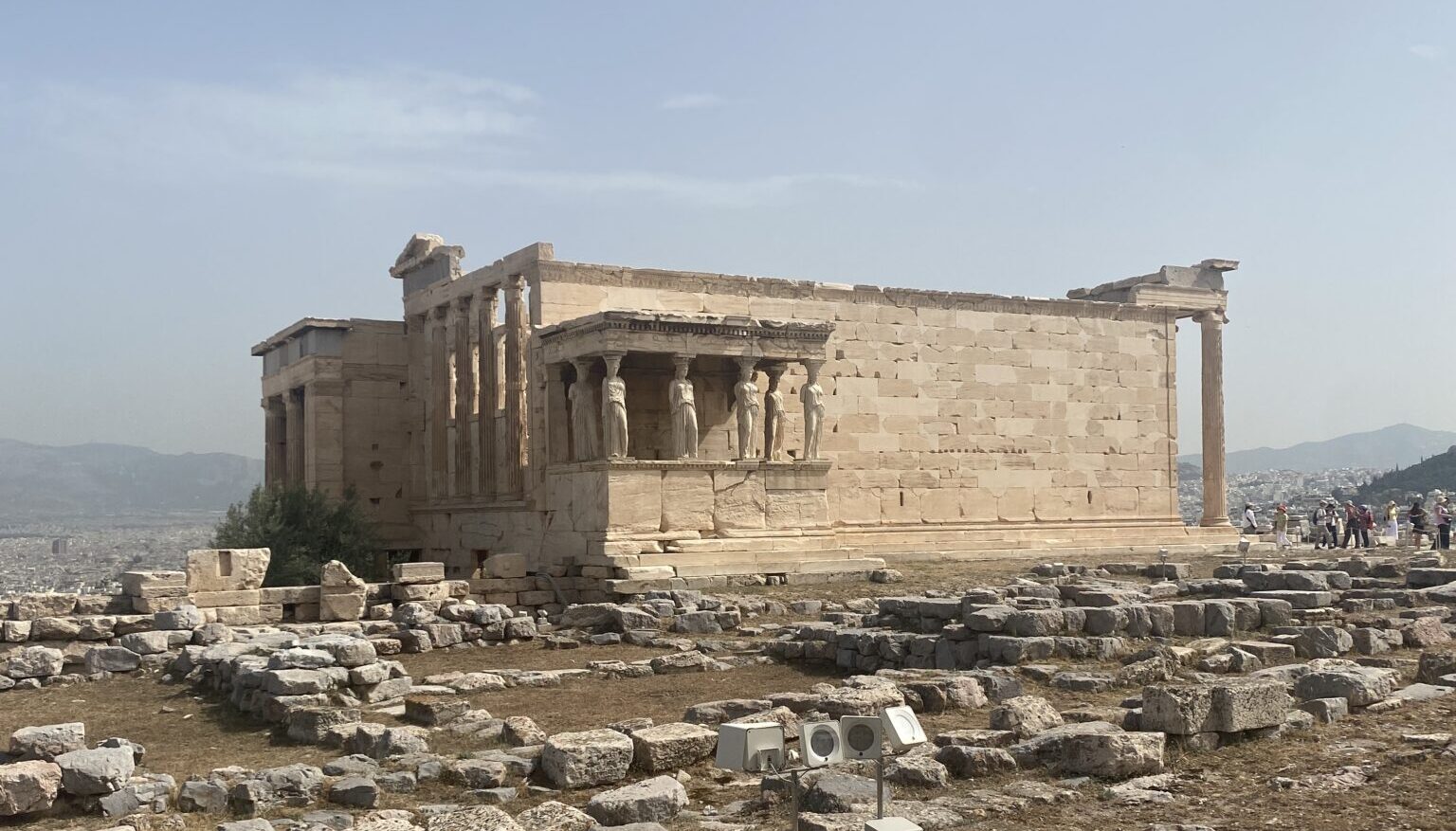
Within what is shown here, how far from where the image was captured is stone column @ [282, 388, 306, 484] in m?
28.7

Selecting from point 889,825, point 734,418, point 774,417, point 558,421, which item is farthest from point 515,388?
point 889,825

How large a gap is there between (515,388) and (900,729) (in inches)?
729

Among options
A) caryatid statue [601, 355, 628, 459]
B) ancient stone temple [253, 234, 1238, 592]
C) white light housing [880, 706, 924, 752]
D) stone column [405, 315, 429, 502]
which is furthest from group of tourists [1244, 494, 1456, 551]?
white light housing [880, 706, 924, 752]

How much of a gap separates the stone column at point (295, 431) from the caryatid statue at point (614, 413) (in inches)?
372

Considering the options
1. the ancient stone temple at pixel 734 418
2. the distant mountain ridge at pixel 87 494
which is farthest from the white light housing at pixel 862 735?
the distant mountain ridge at pixel 87 494

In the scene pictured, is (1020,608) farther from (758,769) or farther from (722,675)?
(758,769)

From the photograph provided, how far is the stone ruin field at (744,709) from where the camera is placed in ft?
25.8

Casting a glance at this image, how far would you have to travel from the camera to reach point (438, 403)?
27.4 metres

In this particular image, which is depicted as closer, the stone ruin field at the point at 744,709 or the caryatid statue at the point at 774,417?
the stone ruin field at the point at 744,709

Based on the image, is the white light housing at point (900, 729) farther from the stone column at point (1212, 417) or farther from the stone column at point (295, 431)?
the stone column at point (1212, 417)

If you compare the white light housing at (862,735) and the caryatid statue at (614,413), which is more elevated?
the caryatid statue at (614,413)

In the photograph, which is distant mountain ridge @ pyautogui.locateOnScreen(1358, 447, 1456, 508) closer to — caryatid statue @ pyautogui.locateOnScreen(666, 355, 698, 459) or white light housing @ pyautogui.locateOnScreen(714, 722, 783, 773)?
caryatid statue @ pyautogui.locateOnScreen(666, 355, 698, 459)

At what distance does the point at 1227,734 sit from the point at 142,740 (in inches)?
323

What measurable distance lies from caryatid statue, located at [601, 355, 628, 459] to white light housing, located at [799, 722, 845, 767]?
14486 mm
